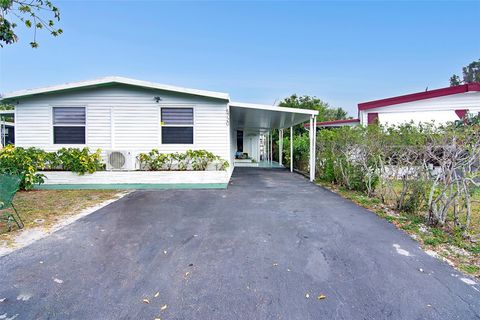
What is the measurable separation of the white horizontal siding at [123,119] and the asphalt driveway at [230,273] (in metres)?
4.19

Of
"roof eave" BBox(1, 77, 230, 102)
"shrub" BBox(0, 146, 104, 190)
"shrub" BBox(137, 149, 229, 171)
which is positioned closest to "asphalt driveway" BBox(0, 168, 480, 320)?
"shrub" BBox(137, 149, 229, 171)

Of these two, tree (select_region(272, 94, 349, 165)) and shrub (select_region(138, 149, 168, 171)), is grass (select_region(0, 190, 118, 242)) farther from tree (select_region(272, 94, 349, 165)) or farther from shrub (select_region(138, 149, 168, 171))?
tree (select_region(272, 94, 349, 165))

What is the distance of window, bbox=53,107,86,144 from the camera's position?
8.58 meters

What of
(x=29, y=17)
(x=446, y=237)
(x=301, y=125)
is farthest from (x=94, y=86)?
(x=301, y=125)

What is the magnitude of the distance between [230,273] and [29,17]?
6862 millimetres

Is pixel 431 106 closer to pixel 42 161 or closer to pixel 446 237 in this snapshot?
pixel 446 237

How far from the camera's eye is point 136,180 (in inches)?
327

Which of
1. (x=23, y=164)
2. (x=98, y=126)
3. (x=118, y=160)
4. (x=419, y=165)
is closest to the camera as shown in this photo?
(x=419, y=165)

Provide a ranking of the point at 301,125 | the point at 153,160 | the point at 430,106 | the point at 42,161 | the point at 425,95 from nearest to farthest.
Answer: the point at 42,161 < the point at 153,160 < the point at 425,95 < the point at 430,106 < the point at 301,125

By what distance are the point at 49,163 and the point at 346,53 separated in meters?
17.3

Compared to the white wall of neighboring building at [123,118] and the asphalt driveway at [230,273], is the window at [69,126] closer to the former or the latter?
the white wall of neighboring building at [123,118]

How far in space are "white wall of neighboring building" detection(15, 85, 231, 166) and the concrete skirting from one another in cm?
82

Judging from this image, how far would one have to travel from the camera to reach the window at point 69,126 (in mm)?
8578

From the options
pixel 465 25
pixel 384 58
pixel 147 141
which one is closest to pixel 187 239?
pixel 147 141
